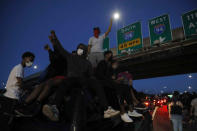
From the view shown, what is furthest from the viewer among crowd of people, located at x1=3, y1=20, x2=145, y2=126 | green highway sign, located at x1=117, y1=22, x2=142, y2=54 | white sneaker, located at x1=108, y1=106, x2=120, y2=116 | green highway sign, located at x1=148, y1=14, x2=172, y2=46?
green highway sign, located at x1=117, y1=22, x2=142, y2=54

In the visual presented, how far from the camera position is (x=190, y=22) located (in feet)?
34.0

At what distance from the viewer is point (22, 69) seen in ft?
10.7

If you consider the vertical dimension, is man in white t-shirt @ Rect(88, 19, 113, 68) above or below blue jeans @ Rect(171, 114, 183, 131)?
above

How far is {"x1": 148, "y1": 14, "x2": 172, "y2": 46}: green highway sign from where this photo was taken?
11.4 m

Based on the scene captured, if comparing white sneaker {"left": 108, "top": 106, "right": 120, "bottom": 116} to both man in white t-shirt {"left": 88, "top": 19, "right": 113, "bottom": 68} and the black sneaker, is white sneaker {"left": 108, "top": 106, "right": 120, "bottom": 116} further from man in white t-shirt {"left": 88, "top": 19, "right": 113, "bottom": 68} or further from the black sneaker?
man in white t-shirt {"left": 88, "top": 19, "right": 113, "bottom": 68}

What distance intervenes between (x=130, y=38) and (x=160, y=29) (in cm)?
293

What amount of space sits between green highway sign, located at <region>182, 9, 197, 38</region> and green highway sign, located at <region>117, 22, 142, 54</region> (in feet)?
12.3

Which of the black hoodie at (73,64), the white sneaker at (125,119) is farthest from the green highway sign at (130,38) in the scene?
the black hoodie at (73,64)

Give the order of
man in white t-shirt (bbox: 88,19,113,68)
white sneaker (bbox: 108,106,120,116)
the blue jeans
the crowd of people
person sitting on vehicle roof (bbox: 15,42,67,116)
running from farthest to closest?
the blue jeans < man in white t-shirt (bbox: 88,19,113,68) < white sneaker (bbox: 108,106,120,116) < person sitting on vehicle roof (bbox: 15,42,67,116) < the crowd of people

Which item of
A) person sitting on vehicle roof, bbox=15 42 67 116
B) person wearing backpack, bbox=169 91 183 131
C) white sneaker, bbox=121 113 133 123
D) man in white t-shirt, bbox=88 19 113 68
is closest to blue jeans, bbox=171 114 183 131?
person wearing backpack, bbox=169 91 183 131

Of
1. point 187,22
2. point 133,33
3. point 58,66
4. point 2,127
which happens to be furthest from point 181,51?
point 2,127

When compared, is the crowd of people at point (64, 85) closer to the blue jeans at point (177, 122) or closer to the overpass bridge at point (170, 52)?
the blue jeans at point (177, 122)

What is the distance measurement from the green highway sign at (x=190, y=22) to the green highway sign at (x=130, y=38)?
12.3 feet

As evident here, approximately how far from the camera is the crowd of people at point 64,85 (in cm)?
168
